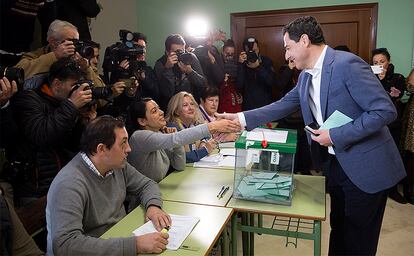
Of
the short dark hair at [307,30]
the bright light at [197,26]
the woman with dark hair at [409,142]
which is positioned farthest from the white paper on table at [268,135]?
the bright light at [197,26]

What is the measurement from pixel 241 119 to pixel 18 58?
1.53 metres

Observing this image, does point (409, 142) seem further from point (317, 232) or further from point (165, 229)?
point (165, 229)

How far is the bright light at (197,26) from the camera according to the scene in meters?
4.53

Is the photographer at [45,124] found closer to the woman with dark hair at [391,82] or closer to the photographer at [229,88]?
the photographer at [229,88]

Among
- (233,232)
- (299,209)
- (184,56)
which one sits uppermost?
(184,56)

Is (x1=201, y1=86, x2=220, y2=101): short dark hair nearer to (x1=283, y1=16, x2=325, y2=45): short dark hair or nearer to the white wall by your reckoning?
the white wall

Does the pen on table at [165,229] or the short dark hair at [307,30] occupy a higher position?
the short dark hair at [307,30]

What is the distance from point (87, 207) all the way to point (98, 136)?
0.31m

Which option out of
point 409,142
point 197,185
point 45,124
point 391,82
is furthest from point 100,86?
point 409,142

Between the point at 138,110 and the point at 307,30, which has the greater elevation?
Answer: the point at 307,30

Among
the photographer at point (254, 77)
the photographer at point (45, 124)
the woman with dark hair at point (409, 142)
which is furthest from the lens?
the photographer at point (254, 77)

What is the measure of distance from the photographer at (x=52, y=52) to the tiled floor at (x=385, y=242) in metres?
1.85

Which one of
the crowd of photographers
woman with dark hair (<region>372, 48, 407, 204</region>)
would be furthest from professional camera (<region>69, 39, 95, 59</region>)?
woman with dark hair (<region>372, 48, 407, 204</region>)

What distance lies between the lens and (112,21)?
4.32 meters
